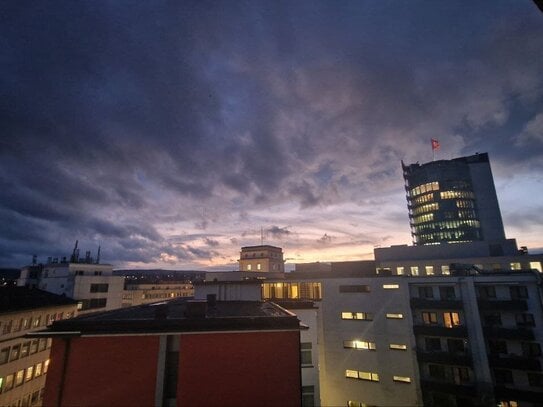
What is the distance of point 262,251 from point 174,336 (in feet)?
325

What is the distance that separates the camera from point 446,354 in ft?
122

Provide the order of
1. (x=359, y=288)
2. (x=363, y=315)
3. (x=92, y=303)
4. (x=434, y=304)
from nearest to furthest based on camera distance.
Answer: (x=434, y=304)
(x=363, y=315)
(x=359, y=288)
(x=92, y=303)

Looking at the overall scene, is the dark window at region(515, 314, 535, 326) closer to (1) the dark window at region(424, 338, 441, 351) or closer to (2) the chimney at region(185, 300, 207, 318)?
(1) the dark window at region(424, 338, 441, 351)

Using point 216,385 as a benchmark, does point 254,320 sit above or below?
above

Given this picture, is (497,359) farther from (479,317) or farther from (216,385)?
(216,385)

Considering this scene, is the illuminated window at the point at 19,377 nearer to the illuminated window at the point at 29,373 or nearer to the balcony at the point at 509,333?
the illuminated window at the point at 29,373

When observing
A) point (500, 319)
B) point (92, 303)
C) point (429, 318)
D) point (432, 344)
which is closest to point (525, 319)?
point (500, 319)

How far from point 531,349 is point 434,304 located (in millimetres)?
11113

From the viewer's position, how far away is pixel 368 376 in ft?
130

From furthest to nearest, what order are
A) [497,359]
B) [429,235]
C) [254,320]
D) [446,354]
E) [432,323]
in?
[429,235]
[432,323]
[446,354]
[497,359]
[254,320]

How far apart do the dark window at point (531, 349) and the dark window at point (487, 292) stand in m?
6.17

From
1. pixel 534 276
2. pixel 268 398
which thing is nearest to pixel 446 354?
pixel 534 276

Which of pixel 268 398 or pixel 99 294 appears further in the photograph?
pixel 99 294

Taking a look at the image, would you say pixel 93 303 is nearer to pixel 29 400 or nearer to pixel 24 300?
pixel 24 300
